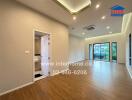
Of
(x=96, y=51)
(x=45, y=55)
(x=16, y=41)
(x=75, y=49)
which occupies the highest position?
(x=16, y=41)

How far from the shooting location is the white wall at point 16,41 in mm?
2730

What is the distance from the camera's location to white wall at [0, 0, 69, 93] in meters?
2.73

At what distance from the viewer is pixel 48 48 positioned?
4.57 m

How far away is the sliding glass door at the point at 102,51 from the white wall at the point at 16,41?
8.54 metres

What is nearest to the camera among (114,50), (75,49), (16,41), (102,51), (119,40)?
(16,41)

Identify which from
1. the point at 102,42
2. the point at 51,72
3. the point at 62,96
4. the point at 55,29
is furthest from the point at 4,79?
the point at 102,42

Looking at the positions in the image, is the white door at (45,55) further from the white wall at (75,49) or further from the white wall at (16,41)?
the white wall at (75,49)

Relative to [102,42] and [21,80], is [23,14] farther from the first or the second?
[102,42]

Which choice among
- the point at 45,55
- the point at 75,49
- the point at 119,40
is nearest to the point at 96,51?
the point at 119,40

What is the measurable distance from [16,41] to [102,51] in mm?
9899

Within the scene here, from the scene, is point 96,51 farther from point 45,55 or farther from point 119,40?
point 45,55

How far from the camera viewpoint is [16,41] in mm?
3084

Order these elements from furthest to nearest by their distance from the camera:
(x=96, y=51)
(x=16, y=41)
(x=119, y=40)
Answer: (x=96, y=51) < (x=119, y=40) < (x=16, y=41)

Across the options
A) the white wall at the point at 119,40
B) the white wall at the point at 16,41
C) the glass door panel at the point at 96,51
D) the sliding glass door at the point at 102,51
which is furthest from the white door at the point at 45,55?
the glass door panel at the point at 96,51
